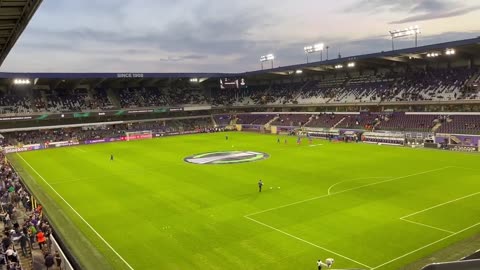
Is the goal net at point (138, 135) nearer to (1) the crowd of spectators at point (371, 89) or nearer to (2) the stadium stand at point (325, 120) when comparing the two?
(1) the crowd of spectators at point (371, 89)

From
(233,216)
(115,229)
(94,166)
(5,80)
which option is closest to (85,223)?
(115,229)

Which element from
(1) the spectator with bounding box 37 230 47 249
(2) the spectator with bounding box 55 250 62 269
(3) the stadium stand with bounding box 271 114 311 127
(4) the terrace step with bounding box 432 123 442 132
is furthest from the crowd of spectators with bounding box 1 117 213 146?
(2) the spectator with bounding box 55 250 62 269

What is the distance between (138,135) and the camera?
76.3 m

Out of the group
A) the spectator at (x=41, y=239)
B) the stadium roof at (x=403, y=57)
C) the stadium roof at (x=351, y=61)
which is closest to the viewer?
the spectator at (x=41, y=239)

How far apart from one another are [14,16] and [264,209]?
59.5 feet

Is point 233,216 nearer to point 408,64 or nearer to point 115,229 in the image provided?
point 115,229

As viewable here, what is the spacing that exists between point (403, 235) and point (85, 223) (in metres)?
18.3

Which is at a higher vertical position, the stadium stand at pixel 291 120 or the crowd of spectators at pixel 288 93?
the crowd of spectators at pixel 288 93

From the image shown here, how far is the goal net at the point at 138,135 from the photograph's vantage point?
7538 centimetres

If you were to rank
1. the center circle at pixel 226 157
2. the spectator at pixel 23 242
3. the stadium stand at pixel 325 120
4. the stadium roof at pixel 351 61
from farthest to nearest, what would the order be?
the stadium stand at pixel 325 120
the stadium roof at pixel 351 61
the center circle at pixel 226 157
the spectator at pixel 23 242

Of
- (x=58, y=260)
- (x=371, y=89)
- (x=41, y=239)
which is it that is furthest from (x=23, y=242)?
(x=371, y=89)

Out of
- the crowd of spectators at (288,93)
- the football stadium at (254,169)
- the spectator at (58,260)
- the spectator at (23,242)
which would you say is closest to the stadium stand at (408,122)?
the football stadium at (254,169)

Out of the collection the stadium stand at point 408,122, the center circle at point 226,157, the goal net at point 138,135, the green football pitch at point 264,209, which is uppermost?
Result: the stadium stand at point 408,122

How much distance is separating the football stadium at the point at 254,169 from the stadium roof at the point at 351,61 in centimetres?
30
